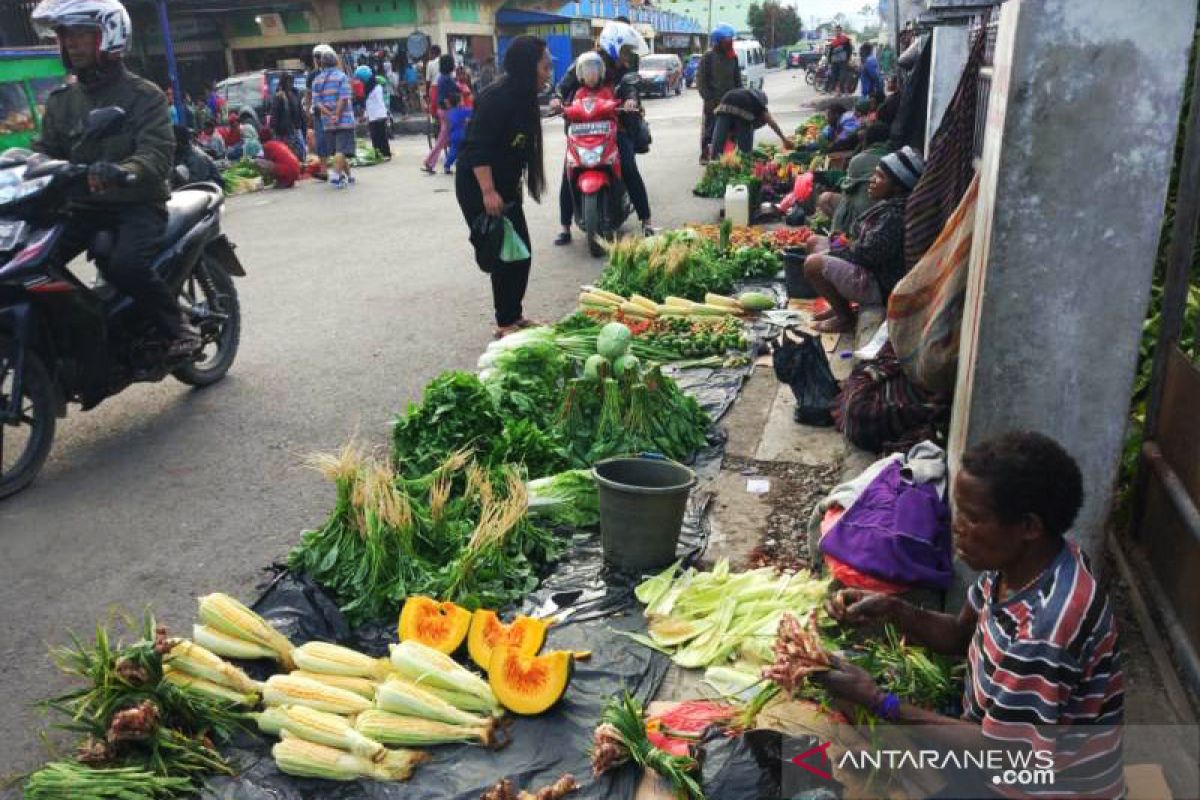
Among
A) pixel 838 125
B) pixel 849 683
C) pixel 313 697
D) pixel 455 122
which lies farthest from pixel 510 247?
pixel 455 122

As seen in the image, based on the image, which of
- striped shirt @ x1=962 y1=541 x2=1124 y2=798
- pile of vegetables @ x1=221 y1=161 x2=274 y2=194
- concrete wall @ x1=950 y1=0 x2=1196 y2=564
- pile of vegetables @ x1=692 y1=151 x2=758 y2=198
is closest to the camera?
striped shirt @ x1=962 y1=541 x2=1124 y2=798

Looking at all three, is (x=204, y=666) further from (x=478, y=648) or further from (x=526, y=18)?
(x=526, y=18)

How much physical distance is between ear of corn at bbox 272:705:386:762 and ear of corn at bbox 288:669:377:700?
179 mm

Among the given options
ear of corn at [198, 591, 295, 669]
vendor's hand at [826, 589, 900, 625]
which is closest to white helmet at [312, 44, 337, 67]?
ear of corn at [198, 591, 295, 669]

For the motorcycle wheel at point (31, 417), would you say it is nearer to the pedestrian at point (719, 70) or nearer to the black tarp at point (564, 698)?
the black tarp at point (564, 698)

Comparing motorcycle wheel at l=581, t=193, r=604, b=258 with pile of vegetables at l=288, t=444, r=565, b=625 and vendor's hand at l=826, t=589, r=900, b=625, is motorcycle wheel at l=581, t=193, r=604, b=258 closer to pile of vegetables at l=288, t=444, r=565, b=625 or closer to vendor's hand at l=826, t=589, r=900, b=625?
pile of vegetables at l=288, t=444, r=565, b=625

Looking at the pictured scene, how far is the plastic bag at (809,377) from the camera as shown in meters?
5.36

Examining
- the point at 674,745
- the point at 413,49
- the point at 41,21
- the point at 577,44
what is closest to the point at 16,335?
the point at 41,21

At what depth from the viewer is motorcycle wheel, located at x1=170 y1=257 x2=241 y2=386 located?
6.14 m

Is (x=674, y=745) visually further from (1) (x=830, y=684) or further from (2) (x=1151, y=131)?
(2) (x=1151, y=131)

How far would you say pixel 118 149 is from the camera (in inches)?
204

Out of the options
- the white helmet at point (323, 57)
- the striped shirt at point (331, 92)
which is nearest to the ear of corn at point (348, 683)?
the striped shirt at point (331, 92)

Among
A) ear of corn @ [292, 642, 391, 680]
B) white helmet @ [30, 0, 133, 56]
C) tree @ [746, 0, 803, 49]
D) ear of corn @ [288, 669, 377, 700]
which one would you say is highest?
tree @ [746, 0, 803, 49]

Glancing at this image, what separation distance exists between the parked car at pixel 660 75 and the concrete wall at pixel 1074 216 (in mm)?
38464
